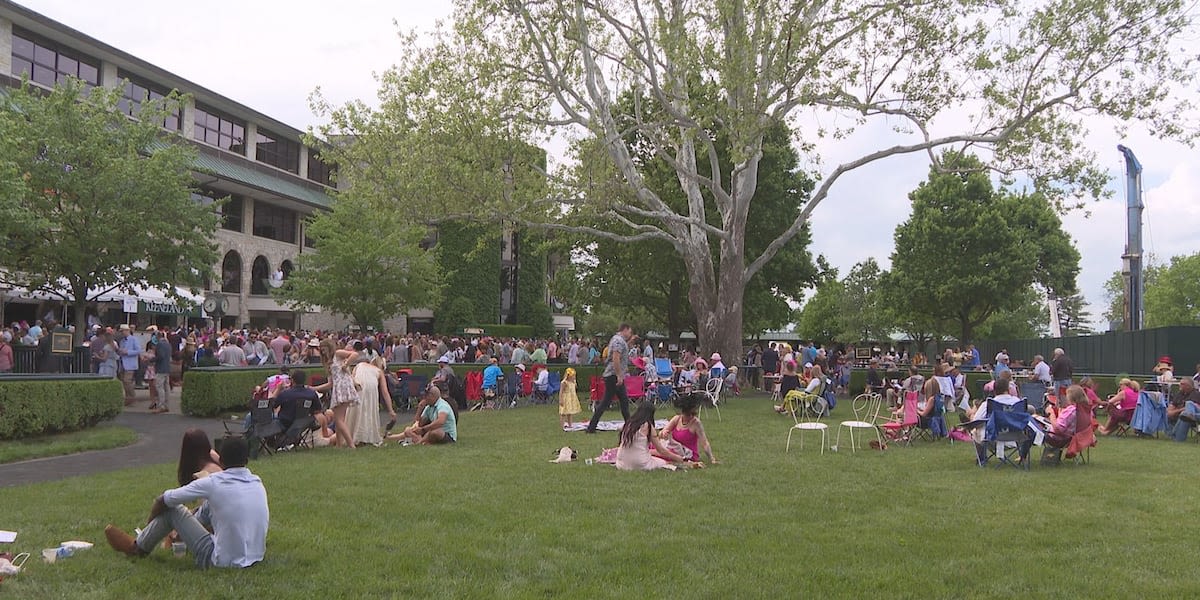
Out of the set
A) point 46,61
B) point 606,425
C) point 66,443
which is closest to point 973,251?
point 606,425

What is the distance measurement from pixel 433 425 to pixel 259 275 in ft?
123

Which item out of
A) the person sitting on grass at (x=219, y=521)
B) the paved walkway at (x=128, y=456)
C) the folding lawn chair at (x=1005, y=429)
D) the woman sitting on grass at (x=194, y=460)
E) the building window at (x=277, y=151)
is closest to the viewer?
the person sitting on grass at (x=219, y=521)

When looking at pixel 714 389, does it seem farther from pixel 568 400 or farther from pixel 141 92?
pixel 141 92

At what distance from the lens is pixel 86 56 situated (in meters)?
34.8

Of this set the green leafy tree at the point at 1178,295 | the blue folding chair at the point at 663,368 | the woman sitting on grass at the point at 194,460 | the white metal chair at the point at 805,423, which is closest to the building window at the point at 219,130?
the blue folding chair at the point at 663,368

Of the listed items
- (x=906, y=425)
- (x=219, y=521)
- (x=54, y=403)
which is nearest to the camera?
(x=219, y=521)

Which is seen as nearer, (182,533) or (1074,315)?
(182,533)

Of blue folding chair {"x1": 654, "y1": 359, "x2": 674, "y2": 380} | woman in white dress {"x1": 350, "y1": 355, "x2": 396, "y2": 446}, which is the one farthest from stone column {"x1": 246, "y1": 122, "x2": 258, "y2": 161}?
woman in white dress {"x1": 350, "y1": 355, "x2": 396, "y2": 446}

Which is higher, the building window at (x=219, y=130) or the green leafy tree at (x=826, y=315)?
the building window at (x=219, y=130)

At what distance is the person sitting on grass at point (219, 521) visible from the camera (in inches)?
223

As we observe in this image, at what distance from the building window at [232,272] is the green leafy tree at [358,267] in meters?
4.27

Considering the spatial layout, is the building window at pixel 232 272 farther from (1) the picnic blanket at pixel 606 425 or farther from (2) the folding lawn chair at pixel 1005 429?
(2) the folding lawn chair at pixel 1005 429

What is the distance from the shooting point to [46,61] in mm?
32688

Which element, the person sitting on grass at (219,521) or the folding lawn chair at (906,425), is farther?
the folding lawn chair at (906,425)
